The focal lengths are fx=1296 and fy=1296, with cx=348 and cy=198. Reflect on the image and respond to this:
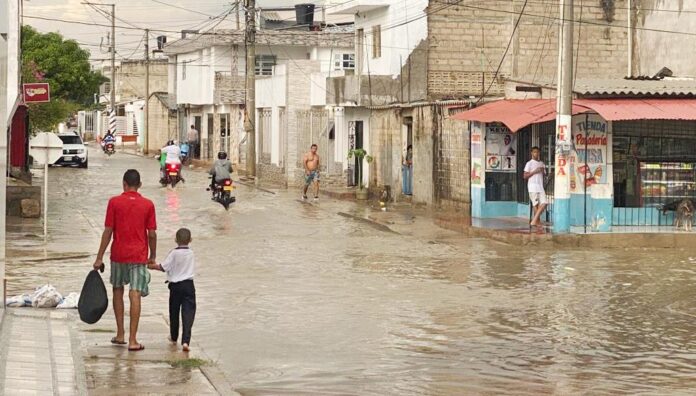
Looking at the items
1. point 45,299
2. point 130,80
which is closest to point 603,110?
point 45,299

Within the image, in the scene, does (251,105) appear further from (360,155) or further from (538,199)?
(538,199)

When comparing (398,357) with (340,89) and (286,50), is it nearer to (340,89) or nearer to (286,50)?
(340,89)

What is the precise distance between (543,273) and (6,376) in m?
12.2

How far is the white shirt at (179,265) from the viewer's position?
12.4 meters

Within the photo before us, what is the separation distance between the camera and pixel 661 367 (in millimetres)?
12102

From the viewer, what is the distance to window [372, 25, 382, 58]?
41.0 meters

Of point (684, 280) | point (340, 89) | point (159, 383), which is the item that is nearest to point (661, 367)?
point (159, 383)

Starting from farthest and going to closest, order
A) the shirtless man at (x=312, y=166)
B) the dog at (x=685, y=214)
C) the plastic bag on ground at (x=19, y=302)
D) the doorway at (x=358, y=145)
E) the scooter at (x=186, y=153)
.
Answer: the scooter at (x=186, y=153), the doorway at (x=358, y=145), the shirtless man at (x=312, y=166), the dog at (x=685, y=214), the plastic bag on ground at (x=19, y=302)

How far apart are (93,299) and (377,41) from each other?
2995 centimetres

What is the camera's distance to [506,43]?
3722 centimetres

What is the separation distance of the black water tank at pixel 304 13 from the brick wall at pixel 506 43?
123 ft

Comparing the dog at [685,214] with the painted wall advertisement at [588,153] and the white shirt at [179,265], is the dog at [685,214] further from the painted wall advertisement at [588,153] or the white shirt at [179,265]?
the white shirt at [179,265]

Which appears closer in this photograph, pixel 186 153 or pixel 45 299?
pixel 45 299

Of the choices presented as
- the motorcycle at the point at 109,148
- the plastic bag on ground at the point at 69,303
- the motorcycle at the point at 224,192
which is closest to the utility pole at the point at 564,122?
the motorcycle at the point at 224,192
